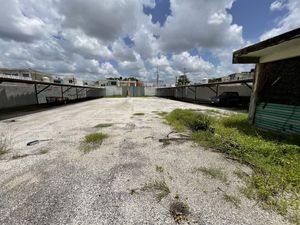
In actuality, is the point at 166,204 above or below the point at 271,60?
below

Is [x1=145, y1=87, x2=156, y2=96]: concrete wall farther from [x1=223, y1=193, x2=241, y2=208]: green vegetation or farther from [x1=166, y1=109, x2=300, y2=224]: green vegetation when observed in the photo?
[x1=223, y1=193, x2=241, y2=208]: green vegetation

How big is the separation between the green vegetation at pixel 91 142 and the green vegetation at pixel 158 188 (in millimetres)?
2157

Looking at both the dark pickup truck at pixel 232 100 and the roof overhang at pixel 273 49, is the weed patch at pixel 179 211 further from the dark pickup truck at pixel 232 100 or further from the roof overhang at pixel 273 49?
the dark pickup truck at pixel 232 100

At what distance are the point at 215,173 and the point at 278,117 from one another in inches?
170

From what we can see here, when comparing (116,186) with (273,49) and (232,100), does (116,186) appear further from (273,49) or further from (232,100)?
(232,100)

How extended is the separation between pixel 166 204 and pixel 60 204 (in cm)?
148

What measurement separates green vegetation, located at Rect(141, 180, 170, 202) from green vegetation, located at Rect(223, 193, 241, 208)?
836mm

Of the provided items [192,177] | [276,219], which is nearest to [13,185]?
[192,177]

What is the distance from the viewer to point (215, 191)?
7.69 feet

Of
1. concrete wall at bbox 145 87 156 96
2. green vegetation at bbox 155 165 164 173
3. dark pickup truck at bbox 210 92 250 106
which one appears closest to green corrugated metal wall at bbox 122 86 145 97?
concrete wall at bbox 145 87 156 96

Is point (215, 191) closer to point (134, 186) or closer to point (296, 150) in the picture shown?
point (134, 186)

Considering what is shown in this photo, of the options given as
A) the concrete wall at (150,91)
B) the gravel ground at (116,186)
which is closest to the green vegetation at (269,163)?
the gravel ground at (116,186)

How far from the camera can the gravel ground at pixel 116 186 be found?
190 centimetres

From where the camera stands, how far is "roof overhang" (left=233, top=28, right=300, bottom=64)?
4173 mm
